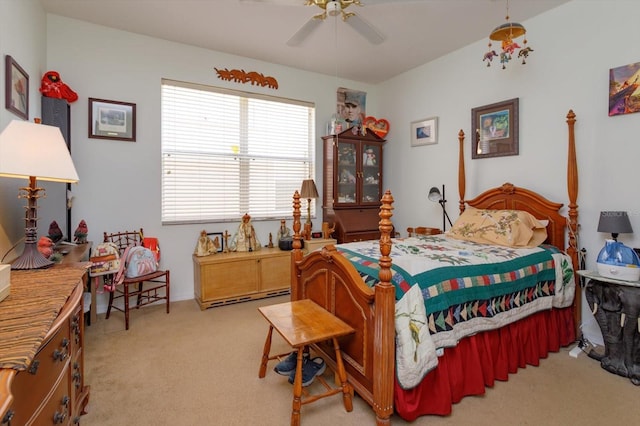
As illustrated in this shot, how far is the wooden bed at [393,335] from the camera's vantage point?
5.70 ft

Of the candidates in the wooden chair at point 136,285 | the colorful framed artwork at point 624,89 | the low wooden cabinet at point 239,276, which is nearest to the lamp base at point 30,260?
the wooden chair at point 136,285

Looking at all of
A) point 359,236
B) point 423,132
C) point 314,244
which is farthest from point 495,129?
point 314,244

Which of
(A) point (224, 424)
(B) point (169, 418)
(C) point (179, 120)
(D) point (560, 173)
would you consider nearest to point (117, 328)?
(B) point (169, 418)

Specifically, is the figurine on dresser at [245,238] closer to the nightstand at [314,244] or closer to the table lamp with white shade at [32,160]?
the nightstand at [314,244]

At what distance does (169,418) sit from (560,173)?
139 inches

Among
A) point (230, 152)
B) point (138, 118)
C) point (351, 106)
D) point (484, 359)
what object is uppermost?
point (351, 106)

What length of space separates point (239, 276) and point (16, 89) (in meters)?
2.42

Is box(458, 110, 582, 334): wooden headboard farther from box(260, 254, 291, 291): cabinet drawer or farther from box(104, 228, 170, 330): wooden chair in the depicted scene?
box(104, 228, 170, 330): wooden chair

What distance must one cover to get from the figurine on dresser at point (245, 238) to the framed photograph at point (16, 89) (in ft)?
7.01

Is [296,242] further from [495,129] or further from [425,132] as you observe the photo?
[425,132]

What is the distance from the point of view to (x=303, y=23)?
10.7ft

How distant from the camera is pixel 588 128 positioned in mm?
2795

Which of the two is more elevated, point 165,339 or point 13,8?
point 13,8

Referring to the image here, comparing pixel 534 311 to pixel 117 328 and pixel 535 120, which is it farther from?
pixel 117 328
